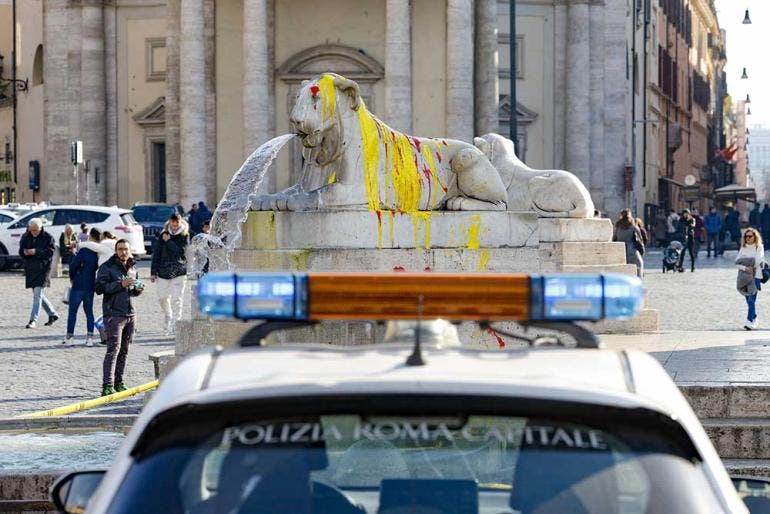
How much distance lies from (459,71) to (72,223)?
16124 mm

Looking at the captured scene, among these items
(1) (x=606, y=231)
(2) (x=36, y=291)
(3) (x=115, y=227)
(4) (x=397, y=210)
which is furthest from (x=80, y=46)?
(4) (x=397, y=210)

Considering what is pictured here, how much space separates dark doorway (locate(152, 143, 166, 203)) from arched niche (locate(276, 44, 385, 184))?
3.63 m

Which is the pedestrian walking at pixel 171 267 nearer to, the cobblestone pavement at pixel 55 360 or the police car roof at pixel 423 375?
the cobblestone pavement at pixel 55 360

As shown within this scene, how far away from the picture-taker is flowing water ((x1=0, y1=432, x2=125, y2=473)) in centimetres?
938

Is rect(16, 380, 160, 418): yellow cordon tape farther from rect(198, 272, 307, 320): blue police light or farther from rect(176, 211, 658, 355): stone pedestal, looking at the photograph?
rect(198, 272, 307, 320): blue police light

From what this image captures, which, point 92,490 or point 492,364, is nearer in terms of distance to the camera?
point 492,364

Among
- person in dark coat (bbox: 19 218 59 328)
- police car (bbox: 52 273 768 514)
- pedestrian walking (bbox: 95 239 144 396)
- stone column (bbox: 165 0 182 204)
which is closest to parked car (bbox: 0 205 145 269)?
stone column (bbox: 165 0 182 204)

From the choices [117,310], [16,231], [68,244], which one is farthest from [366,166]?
[16,231]

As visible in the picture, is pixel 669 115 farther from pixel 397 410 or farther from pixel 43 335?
pixel 397 410

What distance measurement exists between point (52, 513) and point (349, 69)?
4557 cm

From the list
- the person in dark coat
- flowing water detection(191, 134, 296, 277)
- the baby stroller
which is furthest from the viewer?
the baby stroller

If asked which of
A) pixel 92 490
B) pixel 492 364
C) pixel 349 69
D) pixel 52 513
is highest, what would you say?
pixel 349 69

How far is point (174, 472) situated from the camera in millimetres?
3307

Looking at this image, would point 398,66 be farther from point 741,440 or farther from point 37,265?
point 741,440
